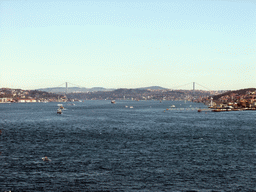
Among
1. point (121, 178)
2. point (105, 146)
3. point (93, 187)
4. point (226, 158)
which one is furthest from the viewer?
point (105, 146)

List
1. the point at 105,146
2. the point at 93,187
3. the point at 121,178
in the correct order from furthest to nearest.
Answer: the point at 105,146
the point at 121,178
the point at 93,187

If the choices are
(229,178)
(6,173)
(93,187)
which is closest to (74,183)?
(93,187)

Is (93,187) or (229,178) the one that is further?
(229,178)

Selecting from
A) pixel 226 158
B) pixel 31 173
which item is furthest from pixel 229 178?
pixel 31 173

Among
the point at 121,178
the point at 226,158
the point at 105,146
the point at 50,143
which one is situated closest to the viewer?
the point at 121,178

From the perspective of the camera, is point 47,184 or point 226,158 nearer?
point 47,184

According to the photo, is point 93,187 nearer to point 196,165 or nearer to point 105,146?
point 196,165

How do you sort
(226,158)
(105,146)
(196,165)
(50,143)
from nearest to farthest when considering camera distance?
(196,165) < (226,158) < (105,146) < (50,143)

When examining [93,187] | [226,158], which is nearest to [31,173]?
[93,187]

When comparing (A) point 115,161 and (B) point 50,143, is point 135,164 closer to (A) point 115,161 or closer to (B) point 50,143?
(A) point 115,161
